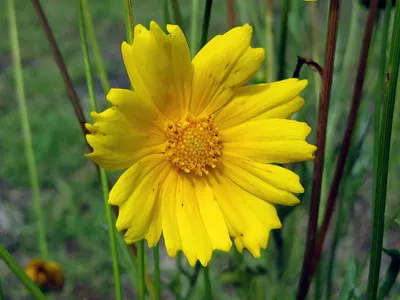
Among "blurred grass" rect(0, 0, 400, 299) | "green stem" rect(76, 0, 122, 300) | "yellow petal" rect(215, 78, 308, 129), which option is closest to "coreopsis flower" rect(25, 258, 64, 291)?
"blurred grass" rect(0, 0, 400, 299)

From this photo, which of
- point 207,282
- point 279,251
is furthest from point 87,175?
point 207,282

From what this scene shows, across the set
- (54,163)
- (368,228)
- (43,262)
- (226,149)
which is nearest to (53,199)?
Result: (54,163)

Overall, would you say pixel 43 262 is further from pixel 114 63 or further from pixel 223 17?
pixel 223 17

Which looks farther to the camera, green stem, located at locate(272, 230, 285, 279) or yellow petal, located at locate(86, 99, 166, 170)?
green stem, located at locate(272, 230, 285, 279)

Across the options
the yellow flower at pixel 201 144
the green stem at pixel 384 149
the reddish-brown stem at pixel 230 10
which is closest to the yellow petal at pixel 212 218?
the yellow flower at pixel 201 144

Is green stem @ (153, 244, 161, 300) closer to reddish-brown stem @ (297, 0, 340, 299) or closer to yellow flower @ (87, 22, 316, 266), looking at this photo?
yellow flower @ (87, 22, 316, 266)

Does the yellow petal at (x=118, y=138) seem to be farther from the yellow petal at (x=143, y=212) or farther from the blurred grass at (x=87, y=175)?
the blurred grass at (x=87, y=175)

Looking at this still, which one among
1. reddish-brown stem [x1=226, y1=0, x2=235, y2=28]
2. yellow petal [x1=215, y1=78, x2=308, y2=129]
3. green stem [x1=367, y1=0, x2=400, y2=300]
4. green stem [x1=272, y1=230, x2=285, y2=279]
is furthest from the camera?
green stem [x1=272, y1=230, x2=285, y2=279]
